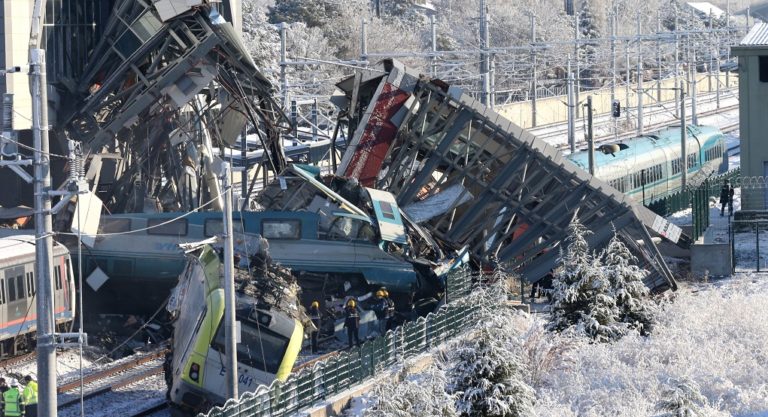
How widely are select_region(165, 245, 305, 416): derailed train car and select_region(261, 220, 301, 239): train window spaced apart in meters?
7.56

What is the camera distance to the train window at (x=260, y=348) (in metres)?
25.5

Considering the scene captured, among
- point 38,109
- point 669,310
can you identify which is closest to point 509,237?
point 669,310

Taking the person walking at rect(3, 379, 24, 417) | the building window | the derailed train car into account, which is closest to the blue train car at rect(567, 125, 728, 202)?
the building window

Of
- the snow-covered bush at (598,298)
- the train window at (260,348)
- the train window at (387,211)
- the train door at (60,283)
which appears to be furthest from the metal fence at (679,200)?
the train window at (260,348)

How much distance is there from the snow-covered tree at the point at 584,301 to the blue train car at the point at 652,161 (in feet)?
71.3

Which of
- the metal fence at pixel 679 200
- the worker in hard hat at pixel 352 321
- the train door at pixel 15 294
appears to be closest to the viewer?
the train door at pixel 15 294

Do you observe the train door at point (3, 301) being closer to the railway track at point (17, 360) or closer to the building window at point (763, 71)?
the railway track at point (17, 360)

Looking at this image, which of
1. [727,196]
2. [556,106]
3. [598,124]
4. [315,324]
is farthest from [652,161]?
[556,106]

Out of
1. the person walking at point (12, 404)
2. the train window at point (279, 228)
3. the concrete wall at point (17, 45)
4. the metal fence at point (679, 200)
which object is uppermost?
the concrete wall at point (17, 45)

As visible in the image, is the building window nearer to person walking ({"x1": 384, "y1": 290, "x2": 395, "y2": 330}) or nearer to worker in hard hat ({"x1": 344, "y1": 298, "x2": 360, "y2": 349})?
person walking ({"x1": 384, "y1": 290, "x2": 395, "y2": 330})

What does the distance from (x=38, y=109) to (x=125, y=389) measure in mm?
10795

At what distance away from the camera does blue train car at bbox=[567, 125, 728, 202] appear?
176ft

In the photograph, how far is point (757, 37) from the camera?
52.3 meters

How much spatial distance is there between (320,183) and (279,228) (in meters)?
2.03
